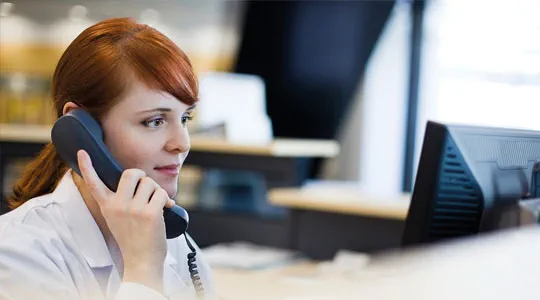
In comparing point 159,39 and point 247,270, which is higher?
point 159,39

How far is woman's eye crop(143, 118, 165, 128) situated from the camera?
72 cm

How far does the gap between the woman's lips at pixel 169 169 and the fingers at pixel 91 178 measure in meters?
0.06

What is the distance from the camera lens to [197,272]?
89 centimetres

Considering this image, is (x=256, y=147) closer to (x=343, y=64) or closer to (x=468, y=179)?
(x=468, y=179)

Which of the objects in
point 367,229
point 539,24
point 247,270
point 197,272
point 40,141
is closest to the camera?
point 197,272

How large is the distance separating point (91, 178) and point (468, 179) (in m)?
0.43

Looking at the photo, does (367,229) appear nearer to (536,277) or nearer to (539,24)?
(539,24)

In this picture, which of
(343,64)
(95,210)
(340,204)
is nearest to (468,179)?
(95,210)

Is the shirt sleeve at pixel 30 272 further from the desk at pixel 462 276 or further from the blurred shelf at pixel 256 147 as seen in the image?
the blurred shelf at pixel 256 147

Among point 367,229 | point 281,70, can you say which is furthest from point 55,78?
point 281,70

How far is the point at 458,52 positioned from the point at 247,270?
2382 mm

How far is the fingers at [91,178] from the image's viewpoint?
0.70 m

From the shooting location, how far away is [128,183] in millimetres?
686

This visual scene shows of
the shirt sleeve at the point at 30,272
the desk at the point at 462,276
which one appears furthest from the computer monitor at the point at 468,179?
the shirt sleeve at the point at 30,272
